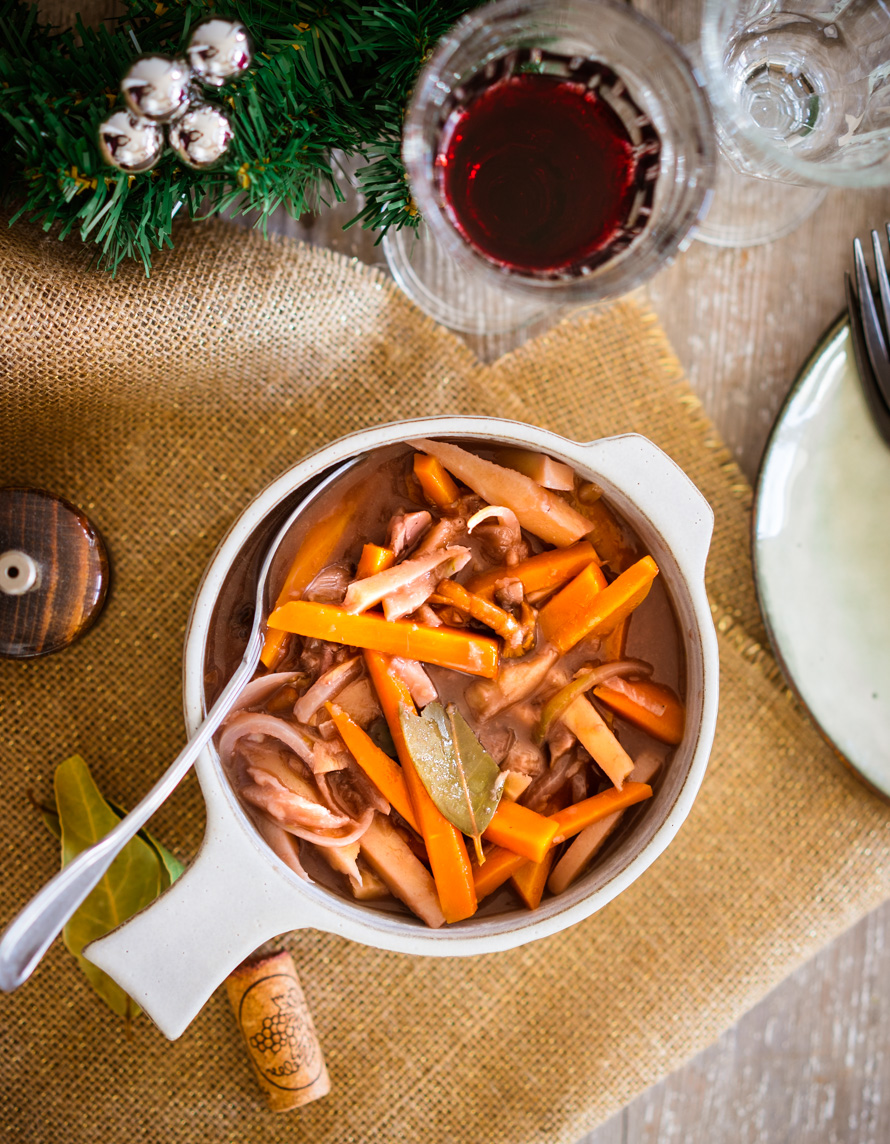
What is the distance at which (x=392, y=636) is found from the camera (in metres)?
1.23

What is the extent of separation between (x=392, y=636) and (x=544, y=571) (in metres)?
0.25

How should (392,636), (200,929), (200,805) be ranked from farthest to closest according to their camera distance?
(200,805)
(392,636)
(200,929)

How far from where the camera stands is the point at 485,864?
1.28 metres

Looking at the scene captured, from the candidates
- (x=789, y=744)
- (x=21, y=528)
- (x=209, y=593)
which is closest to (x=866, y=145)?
(x=789, y=744)

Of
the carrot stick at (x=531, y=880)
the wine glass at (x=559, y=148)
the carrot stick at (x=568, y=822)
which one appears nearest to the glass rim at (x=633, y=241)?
the wine glass at (x=559, y=148)

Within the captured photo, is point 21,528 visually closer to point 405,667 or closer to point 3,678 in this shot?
point 3,678

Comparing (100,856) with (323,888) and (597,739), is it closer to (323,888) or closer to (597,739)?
(323,888)

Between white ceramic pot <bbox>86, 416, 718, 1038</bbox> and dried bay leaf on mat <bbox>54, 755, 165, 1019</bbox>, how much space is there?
0.34 metres

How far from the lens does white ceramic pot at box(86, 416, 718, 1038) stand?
1.08 m

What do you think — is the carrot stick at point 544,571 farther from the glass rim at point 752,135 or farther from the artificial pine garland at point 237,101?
the glass rim at point 752,135

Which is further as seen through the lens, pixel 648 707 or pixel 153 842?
pixel 153 842

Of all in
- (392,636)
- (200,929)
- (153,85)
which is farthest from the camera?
(392,636)

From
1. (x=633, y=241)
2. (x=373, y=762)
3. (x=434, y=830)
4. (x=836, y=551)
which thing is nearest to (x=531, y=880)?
(x=434, y=830)

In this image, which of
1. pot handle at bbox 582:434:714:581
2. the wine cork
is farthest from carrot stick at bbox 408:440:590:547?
the wine cork
